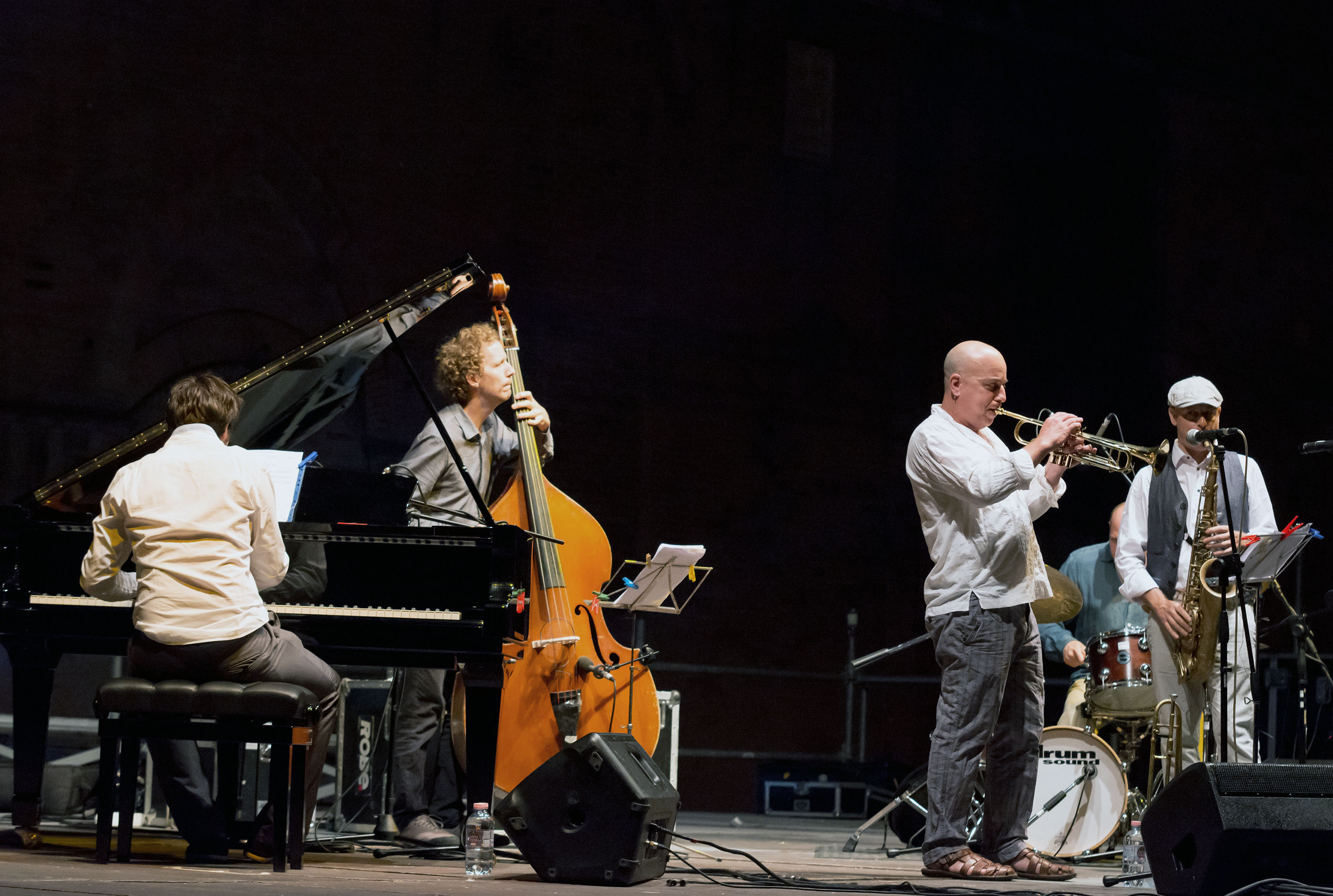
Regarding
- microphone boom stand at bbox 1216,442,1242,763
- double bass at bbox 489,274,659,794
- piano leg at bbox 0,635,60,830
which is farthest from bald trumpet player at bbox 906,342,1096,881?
piano leg at bbox 0,635,60,830

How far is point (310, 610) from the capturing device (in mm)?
4238

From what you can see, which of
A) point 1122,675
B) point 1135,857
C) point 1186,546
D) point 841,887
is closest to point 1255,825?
point 841,887

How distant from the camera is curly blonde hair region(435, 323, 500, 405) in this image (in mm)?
5035

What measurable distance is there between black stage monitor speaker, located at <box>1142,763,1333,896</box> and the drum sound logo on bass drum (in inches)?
90.4

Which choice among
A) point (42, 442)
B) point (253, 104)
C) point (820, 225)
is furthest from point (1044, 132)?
point (42, 442)

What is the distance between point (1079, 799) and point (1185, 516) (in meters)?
1.26

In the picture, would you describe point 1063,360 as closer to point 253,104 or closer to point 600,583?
point 253,104

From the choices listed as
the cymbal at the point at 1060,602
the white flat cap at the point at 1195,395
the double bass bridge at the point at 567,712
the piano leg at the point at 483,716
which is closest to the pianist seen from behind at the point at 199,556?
the piano leg at the point at 483,716

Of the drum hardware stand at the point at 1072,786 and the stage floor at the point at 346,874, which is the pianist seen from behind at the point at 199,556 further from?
the drum hardware stand at the point at 1072,786

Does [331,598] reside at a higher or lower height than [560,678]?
higher

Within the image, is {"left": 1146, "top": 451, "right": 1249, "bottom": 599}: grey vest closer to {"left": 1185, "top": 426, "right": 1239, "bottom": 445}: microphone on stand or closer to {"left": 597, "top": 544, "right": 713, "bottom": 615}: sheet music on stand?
{"left": 1185, "top": 426, "right": 1239, "bottom": 445}: microphone on stand

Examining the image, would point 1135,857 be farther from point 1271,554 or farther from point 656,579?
point 656,579

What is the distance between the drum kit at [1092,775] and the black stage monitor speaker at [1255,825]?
2032 mm

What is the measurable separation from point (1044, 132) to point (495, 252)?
4946 mm
